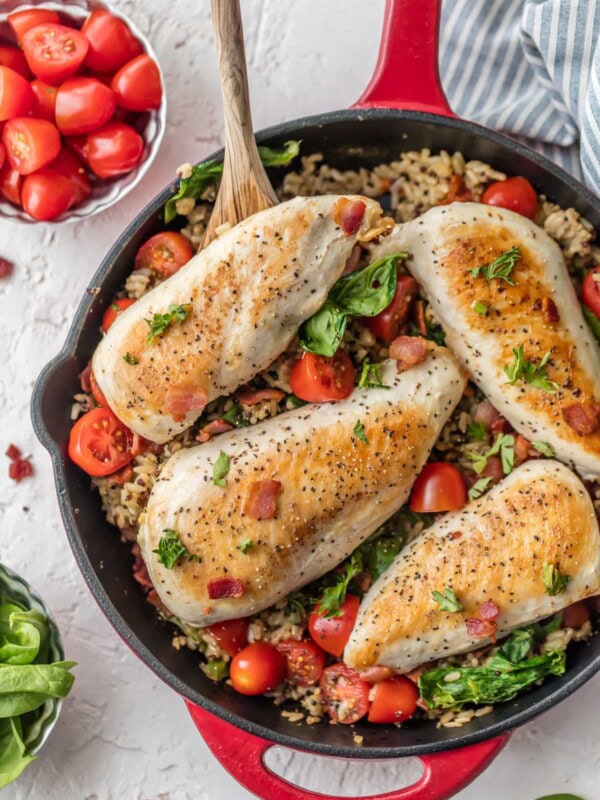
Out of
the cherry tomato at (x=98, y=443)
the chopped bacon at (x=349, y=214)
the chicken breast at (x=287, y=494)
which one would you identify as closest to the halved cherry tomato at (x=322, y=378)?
the chicken breast at (x=287, y=494)

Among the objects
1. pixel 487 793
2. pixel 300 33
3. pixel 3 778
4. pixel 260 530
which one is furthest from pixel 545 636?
pixel 300 33

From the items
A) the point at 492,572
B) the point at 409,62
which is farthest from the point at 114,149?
the point at 492,572

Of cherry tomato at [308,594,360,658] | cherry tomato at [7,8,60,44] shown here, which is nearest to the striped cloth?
cherry tomato at [7,8,60,44]

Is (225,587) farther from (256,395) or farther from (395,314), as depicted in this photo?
(395,314)

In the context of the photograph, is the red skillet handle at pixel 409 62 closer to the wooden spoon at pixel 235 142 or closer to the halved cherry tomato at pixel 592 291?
the wooden spoon at pixel 235 142

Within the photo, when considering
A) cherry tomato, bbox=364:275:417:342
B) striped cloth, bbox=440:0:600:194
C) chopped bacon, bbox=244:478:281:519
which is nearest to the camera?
chopped bacon, bbox=244:478:281:519

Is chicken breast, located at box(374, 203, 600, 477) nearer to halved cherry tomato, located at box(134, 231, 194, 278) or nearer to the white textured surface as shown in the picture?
halved cherry tomato, located at box(134, 231, 194, 278)

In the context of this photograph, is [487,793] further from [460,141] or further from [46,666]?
[460,141]

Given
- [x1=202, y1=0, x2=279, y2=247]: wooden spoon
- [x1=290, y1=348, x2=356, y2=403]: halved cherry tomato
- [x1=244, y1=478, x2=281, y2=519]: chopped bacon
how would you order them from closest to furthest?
[x1=202, y1=0, x2=279, y2=247]: wooden spoon → [x1=244, y1=478, x2=281, y2=519]: chopped bacon → [x1=290, y1=348, x2=356, y2=403]: halved cherry tomato
